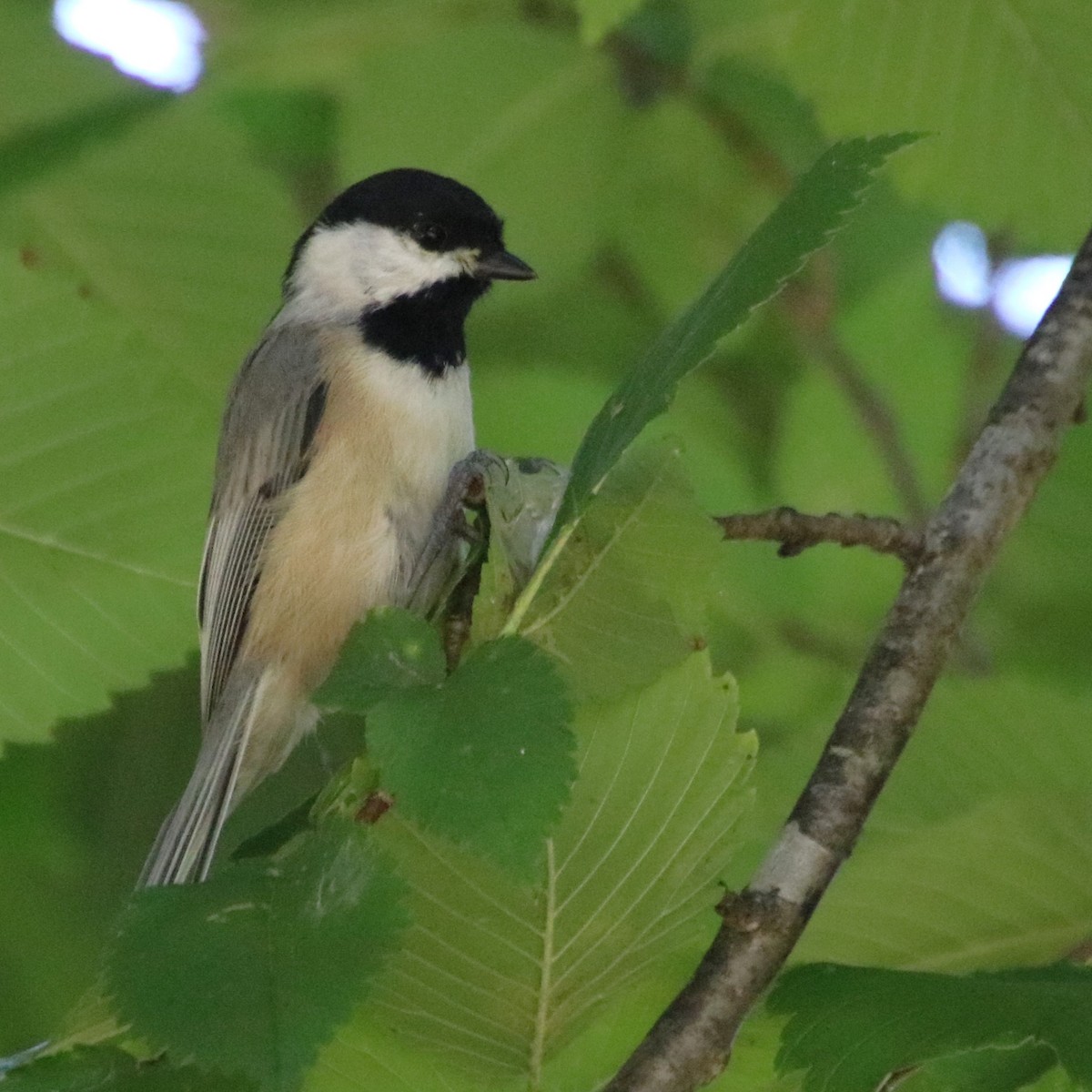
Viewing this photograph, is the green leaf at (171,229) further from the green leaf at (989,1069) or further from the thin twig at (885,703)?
the green leaf at (989,1069)

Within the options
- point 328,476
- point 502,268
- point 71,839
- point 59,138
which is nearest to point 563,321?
point 502,268

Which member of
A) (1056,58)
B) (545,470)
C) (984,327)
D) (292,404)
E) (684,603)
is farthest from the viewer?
(984,327)

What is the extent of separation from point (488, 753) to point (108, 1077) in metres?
0.32

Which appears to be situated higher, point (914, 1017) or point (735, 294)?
point (735, 294)

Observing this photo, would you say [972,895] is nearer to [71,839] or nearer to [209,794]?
[209,794]

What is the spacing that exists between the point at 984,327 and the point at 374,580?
976 millimetres

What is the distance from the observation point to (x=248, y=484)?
185 centimetres

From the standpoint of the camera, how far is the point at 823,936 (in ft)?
3.87

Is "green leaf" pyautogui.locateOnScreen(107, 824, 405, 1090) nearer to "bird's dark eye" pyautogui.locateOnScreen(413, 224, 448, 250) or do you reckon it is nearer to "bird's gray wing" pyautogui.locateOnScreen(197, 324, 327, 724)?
"bird's gray wing" pyautogui.locateOnScreen(197, 324, 327, 724)

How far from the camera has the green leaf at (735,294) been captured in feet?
2.90

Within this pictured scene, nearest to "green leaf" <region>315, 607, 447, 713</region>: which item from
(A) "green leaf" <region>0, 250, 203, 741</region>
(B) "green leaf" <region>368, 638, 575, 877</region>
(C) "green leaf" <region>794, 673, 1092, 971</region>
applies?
(B) "green leaf" <region>368, 638, 575, 877</region>

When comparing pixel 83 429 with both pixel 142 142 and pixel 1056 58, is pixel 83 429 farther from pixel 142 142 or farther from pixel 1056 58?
pixel 1056 58


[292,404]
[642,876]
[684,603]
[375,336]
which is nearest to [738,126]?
[375,336]

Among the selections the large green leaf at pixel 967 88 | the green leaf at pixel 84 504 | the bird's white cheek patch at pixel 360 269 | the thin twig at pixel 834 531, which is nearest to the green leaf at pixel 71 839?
the green leaf at pixel 84 504
